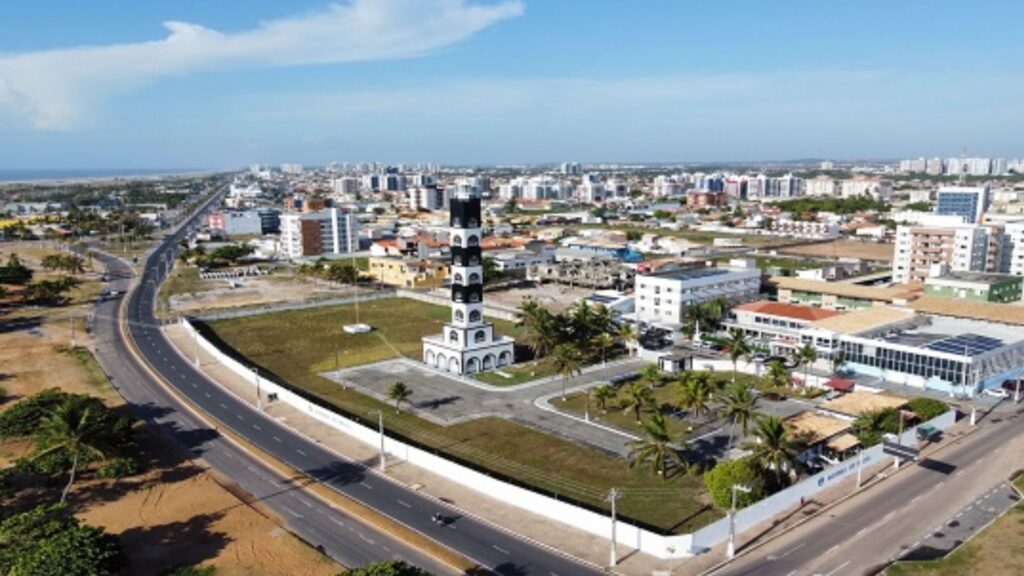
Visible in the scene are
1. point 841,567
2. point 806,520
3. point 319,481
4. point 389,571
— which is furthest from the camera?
point 319,481

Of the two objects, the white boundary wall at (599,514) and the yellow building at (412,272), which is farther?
the yellow building at (412,272)

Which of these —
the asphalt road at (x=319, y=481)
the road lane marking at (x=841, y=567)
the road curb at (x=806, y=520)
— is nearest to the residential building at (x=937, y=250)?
the road curb at (x=806, y=520)

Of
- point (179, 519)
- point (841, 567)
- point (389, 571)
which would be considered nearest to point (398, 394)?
point (179, 519)

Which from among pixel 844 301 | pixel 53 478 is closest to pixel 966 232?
pixel 844 301

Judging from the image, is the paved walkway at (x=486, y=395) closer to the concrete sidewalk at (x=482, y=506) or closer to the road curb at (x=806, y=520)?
the concrete sidewalk at (x=482, y=506)

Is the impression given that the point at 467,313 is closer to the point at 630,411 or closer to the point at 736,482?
the point at 630,411

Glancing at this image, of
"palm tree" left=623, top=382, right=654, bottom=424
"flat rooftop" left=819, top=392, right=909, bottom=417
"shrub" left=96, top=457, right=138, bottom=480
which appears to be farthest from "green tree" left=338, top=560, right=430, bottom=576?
"flat rooftop" left=819, top=392, right=909, bottom=417

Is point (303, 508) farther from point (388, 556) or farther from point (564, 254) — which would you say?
point (564, 254)
